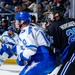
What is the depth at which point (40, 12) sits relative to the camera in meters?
9.08

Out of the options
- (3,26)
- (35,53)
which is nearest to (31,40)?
(35,53)

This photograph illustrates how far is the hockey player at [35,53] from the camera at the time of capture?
3.59m

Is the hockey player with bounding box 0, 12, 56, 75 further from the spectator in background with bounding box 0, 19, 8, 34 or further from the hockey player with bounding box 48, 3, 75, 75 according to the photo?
the spectator in background with bounding box 0, 19, 8, 34

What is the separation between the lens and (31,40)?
3590mm

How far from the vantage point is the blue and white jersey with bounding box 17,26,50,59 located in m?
3.58

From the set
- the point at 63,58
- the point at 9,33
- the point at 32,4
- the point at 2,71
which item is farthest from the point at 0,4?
the point at 63,58

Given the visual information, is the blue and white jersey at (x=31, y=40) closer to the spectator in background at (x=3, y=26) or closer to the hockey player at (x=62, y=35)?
the hockey player at (x=62, y=35)

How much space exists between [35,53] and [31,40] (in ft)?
0.51

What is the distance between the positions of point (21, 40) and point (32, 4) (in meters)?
6.22

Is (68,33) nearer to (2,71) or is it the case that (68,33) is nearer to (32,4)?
(2,71)

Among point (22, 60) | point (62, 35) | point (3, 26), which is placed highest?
point (62, 35)

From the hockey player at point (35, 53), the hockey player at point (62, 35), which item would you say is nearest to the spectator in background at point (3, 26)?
the hockey player at point (62, 35)

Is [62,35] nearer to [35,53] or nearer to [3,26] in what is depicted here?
[35,53]

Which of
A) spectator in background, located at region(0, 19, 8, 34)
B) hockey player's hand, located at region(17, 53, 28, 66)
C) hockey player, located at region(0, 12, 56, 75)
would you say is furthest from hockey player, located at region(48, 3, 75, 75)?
spectator in background, located at region(0, 19, 8, 34)
